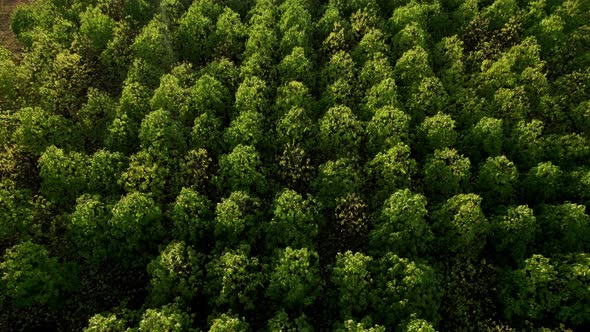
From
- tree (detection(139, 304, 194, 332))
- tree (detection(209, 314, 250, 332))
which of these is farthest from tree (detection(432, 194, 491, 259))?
tree (detection(139, 304, 194, 332))

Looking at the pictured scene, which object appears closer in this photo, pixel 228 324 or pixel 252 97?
pixel 228 324

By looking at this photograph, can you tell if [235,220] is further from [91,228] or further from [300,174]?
[91,228]

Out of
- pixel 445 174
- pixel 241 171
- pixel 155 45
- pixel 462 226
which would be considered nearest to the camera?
pixel 462 226

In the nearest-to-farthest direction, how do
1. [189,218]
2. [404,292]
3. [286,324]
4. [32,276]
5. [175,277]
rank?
[286,324] < [404,292] < [175,277] < [32,276] < [189,218]

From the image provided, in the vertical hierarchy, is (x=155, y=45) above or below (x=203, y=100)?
above

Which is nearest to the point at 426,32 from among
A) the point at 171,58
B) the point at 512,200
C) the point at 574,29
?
the point at 574,29

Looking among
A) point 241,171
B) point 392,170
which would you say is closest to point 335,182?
point 392,170

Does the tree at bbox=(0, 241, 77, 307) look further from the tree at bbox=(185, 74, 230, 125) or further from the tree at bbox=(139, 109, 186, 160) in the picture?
the tree at bbox=(185, 74, 230, 125)
